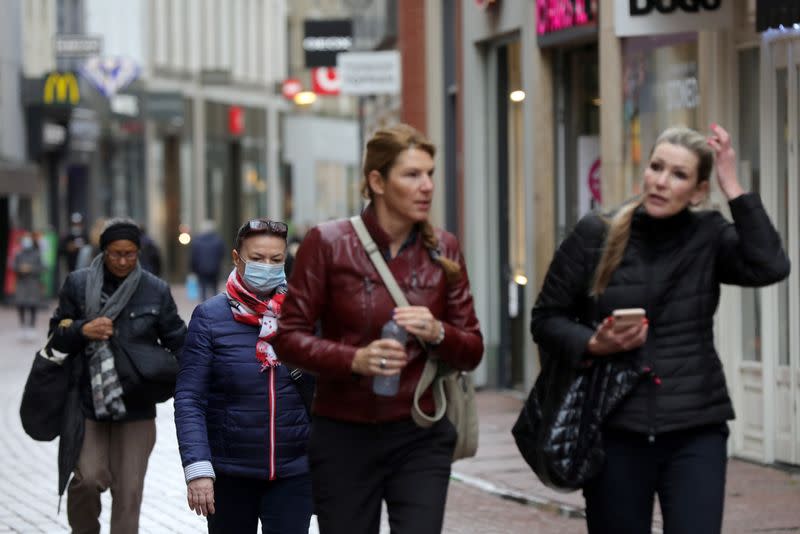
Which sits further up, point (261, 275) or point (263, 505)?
point (261, 275)

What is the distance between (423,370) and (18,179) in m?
35.2

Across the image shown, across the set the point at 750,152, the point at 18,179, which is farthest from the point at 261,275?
the point at 18,179

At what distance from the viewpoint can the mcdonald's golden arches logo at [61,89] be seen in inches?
1592

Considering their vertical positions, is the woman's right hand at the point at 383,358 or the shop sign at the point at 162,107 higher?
the shop sign at the point at 162,107

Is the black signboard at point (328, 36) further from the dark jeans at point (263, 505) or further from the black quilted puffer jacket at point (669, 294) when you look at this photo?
the black quilted puffer jacket at point (669, 294)

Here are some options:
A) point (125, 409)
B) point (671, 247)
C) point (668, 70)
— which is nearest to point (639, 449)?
point (671, 247)

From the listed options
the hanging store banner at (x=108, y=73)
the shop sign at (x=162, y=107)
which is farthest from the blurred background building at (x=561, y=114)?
the shop sign at (x=162, y=107)

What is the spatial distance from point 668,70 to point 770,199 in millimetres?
1791

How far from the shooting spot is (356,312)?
5152 mm

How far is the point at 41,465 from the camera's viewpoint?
13250 mm

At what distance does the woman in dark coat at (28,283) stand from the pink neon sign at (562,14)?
14193mm

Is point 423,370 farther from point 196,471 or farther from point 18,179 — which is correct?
point 18,179

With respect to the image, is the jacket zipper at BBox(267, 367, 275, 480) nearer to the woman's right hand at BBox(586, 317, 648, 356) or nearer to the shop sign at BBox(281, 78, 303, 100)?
the woman's right hand at BBox(586, 317, 648, 356)

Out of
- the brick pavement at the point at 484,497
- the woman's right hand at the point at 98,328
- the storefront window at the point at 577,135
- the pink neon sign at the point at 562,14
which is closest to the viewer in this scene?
the woman's right hand at the point at 98,328
